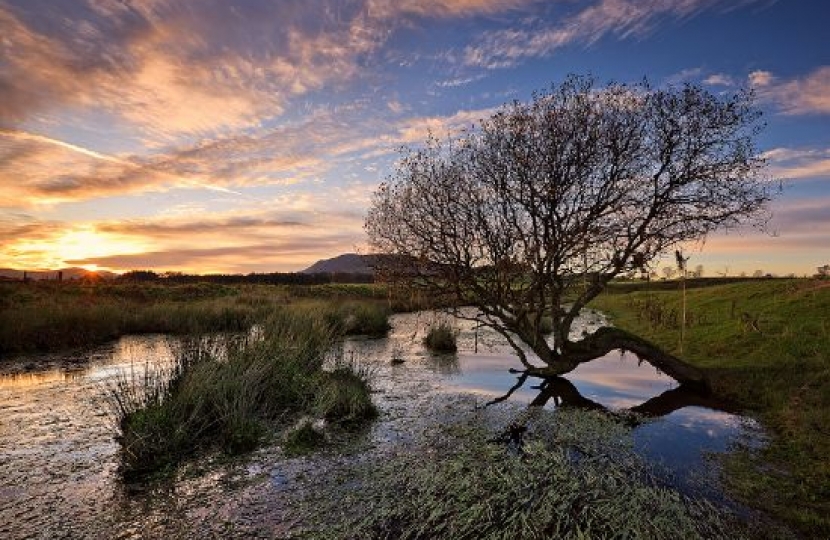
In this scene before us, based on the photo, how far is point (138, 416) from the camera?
37.1 ft

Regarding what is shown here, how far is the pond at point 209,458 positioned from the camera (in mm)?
8484

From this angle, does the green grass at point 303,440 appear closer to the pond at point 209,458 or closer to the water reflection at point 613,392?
the pond at point 209,458

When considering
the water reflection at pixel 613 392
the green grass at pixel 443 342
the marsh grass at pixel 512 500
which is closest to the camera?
the marsh grass at pixel 512 500

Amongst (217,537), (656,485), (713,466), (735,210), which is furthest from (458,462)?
(735,210)

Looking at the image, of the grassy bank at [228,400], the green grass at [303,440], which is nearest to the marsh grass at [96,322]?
the grassy bank at [228,400]

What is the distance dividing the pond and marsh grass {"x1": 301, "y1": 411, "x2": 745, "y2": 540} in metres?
0.93

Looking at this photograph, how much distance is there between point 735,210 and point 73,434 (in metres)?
19.9

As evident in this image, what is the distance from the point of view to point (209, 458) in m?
11.2

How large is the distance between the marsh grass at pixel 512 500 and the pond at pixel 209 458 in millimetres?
926

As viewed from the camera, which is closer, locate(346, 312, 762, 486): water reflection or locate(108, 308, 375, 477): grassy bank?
locate(108, 308, 375, 477): grassy bank

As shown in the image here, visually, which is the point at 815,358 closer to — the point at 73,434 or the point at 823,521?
the point at 823,521

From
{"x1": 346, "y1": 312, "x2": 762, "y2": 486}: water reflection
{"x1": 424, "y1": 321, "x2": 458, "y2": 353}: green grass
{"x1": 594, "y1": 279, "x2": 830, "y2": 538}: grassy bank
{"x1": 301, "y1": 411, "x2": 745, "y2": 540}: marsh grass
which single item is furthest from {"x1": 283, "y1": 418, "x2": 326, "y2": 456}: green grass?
{"x1": 424, "y1": 321, "x2": 458, "y2": 353}: green grass

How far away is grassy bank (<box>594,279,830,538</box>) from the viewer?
9.24 metres

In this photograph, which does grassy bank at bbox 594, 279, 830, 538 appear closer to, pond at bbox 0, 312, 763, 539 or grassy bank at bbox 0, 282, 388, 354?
pond at bbox 0, 312, 763, 539
